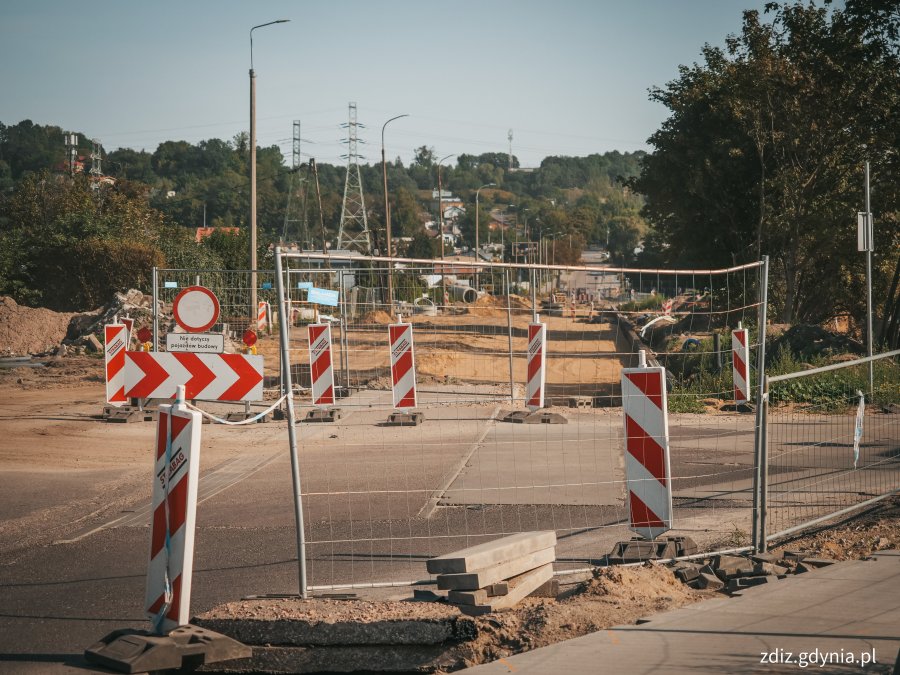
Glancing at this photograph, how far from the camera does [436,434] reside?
50.2 ft

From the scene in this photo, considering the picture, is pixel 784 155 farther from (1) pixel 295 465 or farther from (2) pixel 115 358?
(1) pixel 295 465

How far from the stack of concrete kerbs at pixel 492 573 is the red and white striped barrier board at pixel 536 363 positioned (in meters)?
9.30

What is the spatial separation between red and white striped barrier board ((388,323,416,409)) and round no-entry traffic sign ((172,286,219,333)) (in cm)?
271

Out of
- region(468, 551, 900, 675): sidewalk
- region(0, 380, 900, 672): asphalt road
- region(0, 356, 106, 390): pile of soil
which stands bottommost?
region(0, 380, 900, 672): asphalt road

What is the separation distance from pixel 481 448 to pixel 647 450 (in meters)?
6.53

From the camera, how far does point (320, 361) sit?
15766 millimetres

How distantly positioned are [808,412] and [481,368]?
13936mm

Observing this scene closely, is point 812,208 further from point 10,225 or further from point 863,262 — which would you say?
point 10,225

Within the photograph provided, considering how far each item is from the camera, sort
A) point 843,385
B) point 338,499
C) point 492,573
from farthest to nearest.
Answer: point 843,385 < point 338,499 < point 492,573

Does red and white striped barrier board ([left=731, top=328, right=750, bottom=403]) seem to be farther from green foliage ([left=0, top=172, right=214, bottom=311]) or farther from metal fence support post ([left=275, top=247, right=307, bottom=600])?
green foliage ([left=0, top=172, right=214, bottom=311])

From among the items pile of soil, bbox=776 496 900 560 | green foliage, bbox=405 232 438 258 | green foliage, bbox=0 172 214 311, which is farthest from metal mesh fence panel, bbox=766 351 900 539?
green foliage, bbox=405 232 438 258

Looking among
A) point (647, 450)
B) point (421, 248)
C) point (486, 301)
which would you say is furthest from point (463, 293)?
point (421, 248)

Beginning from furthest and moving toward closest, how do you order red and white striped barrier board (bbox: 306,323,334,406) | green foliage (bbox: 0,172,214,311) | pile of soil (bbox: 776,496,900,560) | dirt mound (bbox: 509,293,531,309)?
green foliage (bbox: 0,172,214,311), dirt mound (bbox: 509,293,531,309), red and white striped barrier board (bbox: 306,323,334,406), pile of soil (bbox: 776,496,900,560)

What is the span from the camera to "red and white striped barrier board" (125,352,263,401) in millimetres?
7141
